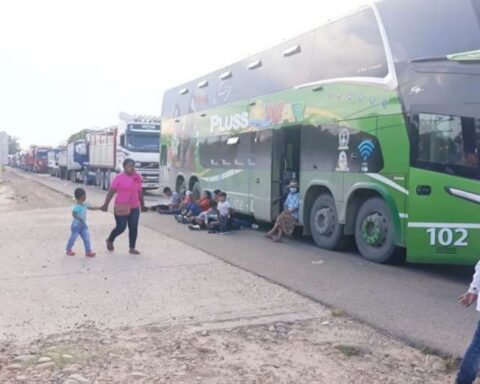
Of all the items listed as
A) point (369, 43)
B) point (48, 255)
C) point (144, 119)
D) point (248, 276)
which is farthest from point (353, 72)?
point (144, 119)

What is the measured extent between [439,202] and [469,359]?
402 cm

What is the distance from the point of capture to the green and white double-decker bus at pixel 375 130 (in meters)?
7.76

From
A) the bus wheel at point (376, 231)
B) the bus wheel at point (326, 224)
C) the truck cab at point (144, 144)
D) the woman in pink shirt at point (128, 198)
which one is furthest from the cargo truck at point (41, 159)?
the bus wheel at point (376, 231)

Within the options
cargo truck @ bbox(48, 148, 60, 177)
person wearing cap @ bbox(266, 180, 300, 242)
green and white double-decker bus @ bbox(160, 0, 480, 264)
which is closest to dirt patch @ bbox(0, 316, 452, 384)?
green and white double-decker bus @ bbox(160, 0, 480, 264)

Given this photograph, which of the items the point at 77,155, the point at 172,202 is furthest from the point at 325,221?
the point at 77,155

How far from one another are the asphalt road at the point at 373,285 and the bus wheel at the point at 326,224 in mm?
195

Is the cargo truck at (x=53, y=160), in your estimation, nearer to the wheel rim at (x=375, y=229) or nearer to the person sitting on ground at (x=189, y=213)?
the person sitting on ground at (x=189, y=213)

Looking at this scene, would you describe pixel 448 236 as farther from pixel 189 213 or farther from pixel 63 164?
pixel 63 164

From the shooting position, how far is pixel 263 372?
4660 millimetres

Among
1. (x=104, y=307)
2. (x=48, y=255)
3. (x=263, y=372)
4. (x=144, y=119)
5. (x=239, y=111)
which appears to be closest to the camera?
(x=263, y=372)

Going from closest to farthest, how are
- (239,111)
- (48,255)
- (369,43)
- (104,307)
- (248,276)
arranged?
(104,307), (248,276), (369,43), (48,255), (239,111)

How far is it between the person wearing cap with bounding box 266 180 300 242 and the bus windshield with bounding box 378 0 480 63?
386cm

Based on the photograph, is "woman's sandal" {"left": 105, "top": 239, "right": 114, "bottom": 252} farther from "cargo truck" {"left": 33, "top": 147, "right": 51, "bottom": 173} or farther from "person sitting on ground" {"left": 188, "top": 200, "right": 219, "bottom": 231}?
"cargo truck" {"left": 33, "top": 147, "right": 51, "bottom": 173}

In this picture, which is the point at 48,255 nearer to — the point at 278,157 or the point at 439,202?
the point at 278,157
